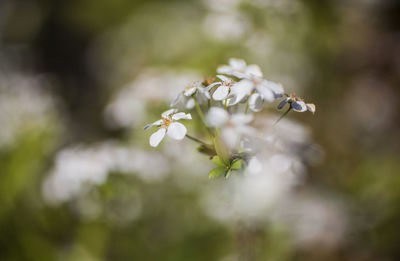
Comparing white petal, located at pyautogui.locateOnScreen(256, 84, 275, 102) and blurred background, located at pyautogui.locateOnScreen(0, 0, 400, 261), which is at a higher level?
blurred background, located at pyautogui.locateOnScreen(0, 0, 400, 261)

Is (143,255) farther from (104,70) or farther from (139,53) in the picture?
(104,70)

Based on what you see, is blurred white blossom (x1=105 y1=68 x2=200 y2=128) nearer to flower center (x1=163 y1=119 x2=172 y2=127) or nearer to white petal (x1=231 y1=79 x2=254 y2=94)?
flower center (x1=163 y1=119 x2=172 y2=127)

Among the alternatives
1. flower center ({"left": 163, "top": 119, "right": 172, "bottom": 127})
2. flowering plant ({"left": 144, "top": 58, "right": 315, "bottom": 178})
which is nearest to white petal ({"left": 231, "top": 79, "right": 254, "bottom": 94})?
flowering plant ({"left": 144, "top": 58, "right": 315, "bottom": 178})

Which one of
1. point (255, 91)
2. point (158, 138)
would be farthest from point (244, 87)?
point (158, 138)

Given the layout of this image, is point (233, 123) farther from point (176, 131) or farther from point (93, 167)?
point (93, 167)

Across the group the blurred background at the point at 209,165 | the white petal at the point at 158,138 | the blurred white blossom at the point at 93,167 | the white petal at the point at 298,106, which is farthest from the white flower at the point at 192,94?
the blurred white blossom at the point at 93,167

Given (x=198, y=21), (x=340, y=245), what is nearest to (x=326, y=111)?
(x=340, y=245)
